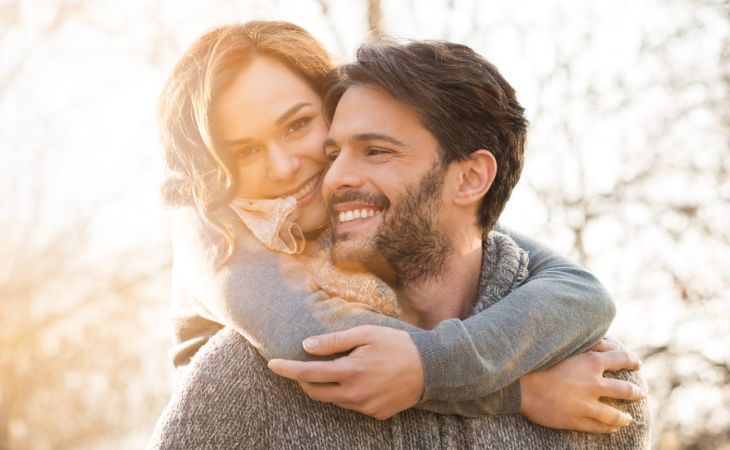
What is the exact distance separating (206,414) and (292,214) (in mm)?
685

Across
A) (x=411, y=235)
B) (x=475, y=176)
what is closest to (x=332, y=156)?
(x=411, y=235)

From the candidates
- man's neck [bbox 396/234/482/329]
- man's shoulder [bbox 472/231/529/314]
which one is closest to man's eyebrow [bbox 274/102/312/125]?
man's neck [bbox 396/234/482/329]

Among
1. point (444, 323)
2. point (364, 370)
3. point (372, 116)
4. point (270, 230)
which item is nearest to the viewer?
point (364, 370)

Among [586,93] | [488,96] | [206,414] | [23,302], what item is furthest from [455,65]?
[23,302]

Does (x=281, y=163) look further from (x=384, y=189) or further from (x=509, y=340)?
(x=509, y=340)

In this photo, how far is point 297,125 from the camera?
2.90m

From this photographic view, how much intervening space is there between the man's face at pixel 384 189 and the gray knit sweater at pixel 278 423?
44 centimetres

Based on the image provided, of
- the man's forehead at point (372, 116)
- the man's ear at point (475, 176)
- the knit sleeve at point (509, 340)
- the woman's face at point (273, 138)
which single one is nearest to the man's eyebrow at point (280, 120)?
the woman's face at point (273, 138)

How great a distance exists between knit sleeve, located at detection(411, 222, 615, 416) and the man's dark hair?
1.51 feet

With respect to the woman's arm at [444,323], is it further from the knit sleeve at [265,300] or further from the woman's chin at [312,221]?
the woman's chin at [312,221]

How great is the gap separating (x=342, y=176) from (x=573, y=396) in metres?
0.92

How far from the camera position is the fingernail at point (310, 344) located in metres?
2.18

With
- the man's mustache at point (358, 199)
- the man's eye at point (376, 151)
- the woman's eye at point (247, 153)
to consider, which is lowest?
the man's mustache at point (358, 199)

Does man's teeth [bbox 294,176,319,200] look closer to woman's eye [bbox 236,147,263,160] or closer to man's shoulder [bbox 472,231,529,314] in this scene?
woman's eye [bbox 236,147,263,160]
